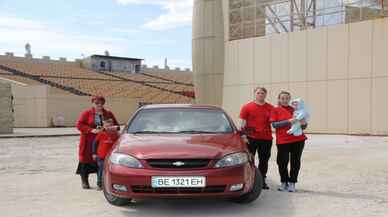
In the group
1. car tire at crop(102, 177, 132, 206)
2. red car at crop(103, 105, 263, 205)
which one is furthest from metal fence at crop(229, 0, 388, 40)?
car tire at crop(102, 177, 132, 206)

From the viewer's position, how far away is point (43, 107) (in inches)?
1262

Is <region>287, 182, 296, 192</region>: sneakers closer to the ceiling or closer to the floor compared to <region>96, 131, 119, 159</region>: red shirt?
closer to the floor

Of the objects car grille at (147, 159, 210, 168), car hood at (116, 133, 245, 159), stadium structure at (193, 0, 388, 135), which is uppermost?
stadium structure at (193, 0, 388, 135)

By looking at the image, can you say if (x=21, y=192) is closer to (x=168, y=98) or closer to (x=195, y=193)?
(x=195, y=193)

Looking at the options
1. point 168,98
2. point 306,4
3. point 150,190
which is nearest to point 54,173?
point 150,190

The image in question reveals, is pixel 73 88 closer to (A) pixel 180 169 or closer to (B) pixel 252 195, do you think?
(B) pixel 252 195

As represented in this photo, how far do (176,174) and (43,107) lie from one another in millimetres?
28652

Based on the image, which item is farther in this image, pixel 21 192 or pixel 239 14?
pixel 239 14

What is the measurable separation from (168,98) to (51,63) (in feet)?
68.1

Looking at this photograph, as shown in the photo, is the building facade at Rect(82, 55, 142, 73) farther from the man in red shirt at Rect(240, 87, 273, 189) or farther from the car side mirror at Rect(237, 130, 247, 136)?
the car side mirror at Rect(237, 130, 247, 136)

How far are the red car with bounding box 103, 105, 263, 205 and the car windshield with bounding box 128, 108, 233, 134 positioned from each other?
0.29 meters

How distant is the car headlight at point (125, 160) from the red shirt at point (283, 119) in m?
2.34

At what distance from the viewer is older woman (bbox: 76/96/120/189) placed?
7113 millimetres

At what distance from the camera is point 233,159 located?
17.9 ft
